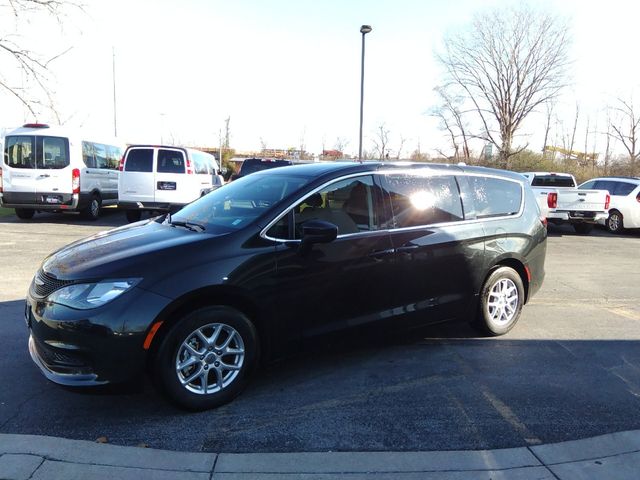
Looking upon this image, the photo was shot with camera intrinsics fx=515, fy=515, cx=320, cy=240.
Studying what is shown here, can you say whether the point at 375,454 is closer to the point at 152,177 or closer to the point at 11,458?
the point at 11,458

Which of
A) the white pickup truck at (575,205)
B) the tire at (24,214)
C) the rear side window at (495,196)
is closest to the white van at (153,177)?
the tire at (24,214)

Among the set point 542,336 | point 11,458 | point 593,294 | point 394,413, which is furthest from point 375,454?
point 593,294

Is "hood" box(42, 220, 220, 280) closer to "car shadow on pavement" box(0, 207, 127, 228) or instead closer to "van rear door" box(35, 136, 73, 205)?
"car shadow on pavement" box(0, 207, 127, 228)

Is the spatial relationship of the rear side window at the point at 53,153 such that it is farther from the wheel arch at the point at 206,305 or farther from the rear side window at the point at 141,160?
the wheel arch at the point at 206,305

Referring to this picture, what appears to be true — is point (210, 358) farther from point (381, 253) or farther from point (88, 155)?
point (88, 155)

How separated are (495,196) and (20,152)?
12.2 m

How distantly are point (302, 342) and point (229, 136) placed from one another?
51182mm

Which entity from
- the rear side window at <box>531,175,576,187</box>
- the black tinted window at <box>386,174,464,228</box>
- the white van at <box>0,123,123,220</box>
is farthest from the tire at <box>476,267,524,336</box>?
the rear side window at <box>531,175,576,187</box>

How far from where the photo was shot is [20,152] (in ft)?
42.6

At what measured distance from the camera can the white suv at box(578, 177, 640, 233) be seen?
15023 mm

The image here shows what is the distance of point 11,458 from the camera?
2.83m

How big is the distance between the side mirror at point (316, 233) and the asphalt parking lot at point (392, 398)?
82 centimetres

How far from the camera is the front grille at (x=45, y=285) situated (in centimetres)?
334

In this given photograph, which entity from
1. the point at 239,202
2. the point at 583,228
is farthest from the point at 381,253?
the point at 583,228
